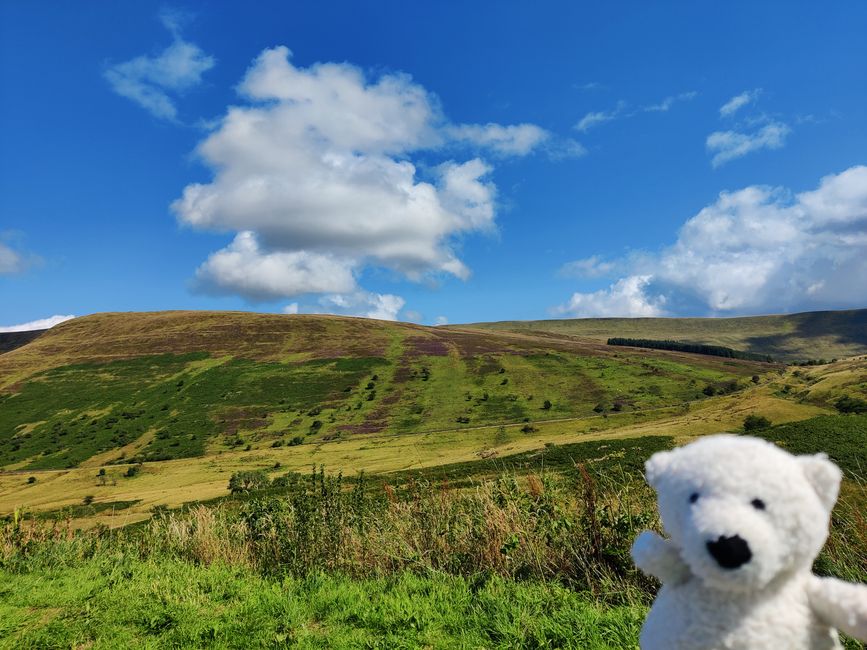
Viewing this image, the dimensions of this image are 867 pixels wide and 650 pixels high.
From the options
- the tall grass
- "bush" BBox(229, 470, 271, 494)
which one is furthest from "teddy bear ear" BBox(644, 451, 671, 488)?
"bush" BBox(229, 470, 271, 494)

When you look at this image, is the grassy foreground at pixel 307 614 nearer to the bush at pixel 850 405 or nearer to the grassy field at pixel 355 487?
the grassy field at pixel 355 487

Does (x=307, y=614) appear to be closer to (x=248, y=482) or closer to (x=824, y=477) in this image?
(x=824, y=477)

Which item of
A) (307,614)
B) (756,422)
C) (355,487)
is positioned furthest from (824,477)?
(756,422)

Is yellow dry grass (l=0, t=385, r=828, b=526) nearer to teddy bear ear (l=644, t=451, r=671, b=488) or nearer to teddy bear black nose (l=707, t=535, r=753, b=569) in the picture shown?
teddy bear ear (l=644, t=451, r=671, b=488)

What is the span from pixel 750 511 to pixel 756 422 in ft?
114

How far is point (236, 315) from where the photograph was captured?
150m

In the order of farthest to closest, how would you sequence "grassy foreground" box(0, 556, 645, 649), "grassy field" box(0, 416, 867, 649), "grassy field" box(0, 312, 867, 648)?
1. "grassy field" box(0, 312, 867, 648)
2. "grassy field" box(0, 416, 867, 649)
3. "grassy foreground" box(0, 556, 645, 649)

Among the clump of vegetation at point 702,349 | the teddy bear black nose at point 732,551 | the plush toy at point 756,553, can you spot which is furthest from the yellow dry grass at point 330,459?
the clump of vegetation at point 702,349

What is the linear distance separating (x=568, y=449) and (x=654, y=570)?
35409 millimetres

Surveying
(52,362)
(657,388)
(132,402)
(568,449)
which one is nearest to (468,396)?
(657,388)

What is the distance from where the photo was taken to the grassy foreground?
4809mm

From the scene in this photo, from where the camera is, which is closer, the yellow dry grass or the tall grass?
the tall grass

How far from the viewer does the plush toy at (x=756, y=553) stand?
6.48 feet

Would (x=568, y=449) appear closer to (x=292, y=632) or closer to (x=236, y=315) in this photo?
(x=292, y=632)
